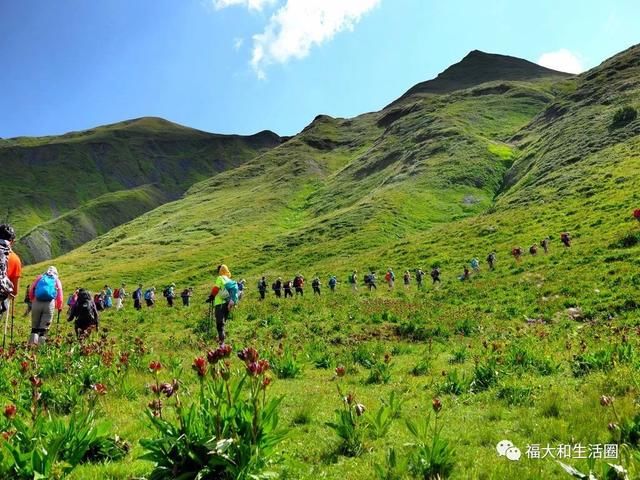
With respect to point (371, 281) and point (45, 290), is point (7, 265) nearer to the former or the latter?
point (45, 290)

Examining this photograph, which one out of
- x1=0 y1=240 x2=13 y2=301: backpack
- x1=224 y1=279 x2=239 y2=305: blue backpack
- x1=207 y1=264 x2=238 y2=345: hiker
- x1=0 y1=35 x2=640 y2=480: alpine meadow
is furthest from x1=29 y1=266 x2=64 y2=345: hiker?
x1=224 y1=279 x2=239 y2=305: blue backpack

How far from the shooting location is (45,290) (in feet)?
42.5

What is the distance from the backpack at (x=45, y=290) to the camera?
42.4 ft

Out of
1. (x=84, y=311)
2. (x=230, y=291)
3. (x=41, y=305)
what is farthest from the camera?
(x=84, y=311)

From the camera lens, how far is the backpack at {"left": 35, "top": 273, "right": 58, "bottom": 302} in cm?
1293

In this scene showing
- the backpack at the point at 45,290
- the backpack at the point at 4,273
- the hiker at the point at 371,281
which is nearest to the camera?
the backpack at the point at 4,273

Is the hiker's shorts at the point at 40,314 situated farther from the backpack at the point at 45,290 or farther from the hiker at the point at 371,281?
the hiker at the point at 371,281

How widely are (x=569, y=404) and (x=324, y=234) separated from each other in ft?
234

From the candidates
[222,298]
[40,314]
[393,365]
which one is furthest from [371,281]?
[40,314]

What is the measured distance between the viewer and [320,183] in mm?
137375

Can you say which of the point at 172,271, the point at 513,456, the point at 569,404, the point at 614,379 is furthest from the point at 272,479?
the point at 172,271

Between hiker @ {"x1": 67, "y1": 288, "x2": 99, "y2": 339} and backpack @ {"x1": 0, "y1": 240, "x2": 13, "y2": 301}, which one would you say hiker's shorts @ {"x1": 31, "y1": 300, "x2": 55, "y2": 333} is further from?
backpack @ {"x1": 0, "y1": 240, "x2": 13, "y2": 301}

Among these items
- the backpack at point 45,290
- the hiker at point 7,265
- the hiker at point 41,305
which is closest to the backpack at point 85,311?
the hiker at point 41,305

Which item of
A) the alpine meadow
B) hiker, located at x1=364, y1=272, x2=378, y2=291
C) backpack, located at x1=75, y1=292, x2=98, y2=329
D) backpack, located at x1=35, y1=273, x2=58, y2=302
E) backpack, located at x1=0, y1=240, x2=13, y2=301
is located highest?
backpack, located at x1=0, y1=240, x2=13, y2=301
